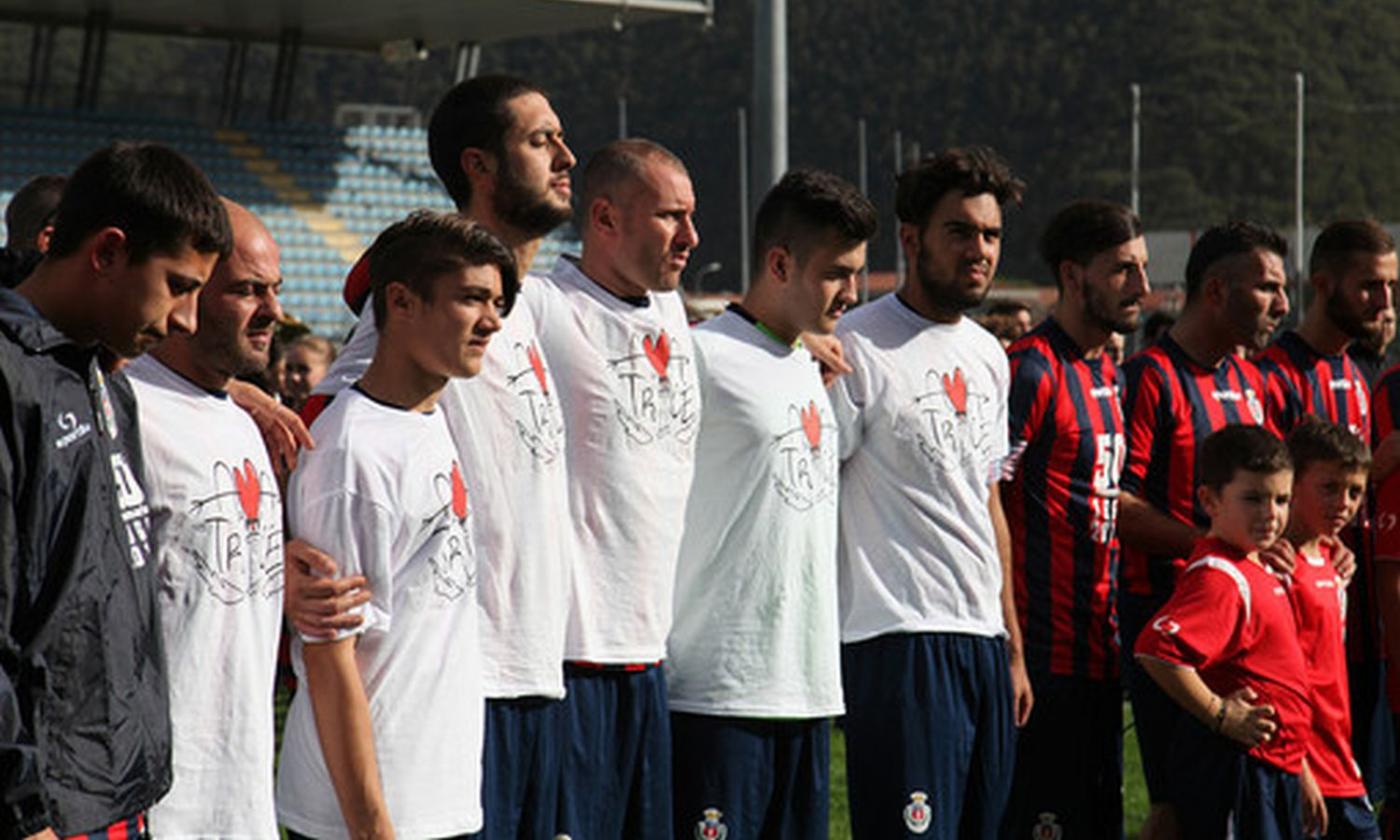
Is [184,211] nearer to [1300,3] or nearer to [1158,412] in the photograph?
[1158,412]

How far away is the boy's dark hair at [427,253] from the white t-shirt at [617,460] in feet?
1.77

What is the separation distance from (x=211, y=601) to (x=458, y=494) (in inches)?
24.8

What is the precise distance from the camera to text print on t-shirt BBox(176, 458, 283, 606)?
3.44 m

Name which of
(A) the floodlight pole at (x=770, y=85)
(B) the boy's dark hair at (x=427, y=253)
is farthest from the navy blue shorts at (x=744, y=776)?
(A) the floodlight pole at (x=770, y=85)

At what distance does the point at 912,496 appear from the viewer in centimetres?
522

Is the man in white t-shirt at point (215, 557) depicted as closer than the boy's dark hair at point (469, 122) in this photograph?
Yes

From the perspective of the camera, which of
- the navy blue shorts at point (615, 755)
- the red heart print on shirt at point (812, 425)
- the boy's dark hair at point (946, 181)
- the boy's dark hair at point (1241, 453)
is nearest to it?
the navy blue shorts at point (615, 755)

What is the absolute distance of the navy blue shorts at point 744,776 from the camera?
4.77m

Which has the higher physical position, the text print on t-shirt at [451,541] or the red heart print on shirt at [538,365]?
the red heart print on shirt at [538,365]

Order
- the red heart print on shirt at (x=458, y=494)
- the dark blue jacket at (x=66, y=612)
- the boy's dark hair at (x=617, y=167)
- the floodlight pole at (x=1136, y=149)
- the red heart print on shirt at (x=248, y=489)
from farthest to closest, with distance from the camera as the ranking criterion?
1. the floodlight pole at (x=1136, y=149)
2. the boy's dark hair at (x=617, y=167)
3. the red heart print on shirt at (x=458, y=494)
4. the red heart print on shirt at (x=248, y=489)
5. the dark blue jacket at (x=66, y=612)

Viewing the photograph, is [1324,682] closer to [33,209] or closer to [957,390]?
[957,390]

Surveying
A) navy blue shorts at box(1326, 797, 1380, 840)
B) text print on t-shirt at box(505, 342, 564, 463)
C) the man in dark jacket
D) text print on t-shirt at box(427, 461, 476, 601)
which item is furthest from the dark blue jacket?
navy blue shorts at box(1326, 797, 1380, 840)

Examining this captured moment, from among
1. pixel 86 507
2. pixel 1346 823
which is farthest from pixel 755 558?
pixel 86 507

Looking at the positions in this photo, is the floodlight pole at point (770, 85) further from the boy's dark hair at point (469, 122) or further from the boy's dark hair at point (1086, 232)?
the boy's dark hair at point (469, 122)
